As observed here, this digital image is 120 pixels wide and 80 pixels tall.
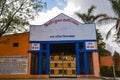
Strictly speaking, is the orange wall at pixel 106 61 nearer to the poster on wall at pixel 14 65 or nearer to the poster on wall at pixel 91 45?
the poster on wall at pixel 91 45

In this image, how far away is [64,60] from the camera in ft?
64.9

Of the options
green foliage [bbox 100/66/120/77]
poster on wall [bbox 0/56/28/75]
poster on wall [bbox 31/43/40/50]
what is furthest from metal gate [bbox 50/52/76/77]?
green foliage [bbox 100/66/120/77]

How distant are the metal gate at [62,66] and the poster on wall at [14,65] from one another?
8.37ft

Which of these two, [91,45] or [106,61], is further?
[106,61]

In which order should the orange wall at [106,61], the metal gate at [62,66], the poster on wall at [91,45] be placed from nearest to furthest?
the poster on wall at [91,45] → the metal gate at [62,66] → the orange wall at [106,61]

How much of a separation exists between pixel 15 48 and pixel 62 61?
4.73 metres

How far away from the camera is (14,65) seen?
19.0 metres

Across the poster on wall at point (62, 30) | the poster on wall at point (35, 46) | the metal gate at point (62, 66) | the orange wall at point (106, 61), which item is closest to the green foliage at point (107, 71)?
the orange wall at point (106, 61)

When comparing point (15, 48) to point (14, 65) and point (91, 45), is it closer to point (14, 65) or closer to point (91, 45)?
point (14, 65)

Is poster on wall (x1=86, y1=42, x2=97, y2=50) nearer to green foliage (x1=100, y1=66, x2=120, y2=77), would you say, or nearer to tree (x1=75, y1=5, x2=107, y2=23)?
green foliage (x1=100, y1=66, x2=120, y2=77)

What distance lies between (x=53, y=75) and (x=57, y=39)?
3394 mm

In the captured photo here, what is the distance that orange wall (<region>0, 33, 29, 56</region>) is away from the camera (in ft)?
63.5

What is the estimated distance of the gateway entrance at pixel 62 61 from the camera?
19.0 meters

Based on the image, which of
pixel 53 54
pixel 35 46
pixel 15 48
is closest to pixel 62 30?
pixel 53 54
